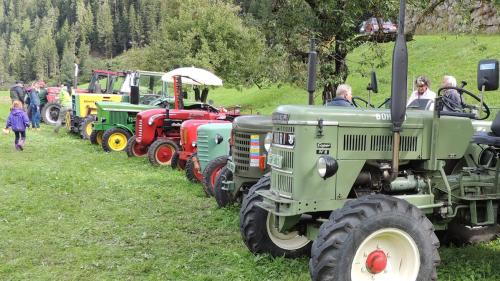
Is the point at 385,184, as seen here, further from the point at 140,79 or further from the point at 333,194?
the point at 140,79

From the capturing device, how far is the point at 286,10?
37.6ft

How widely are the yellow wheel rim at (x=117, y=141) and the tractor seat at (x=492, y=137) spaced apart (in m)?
10.3

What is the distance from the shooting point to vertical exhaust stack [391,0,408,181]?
156 inches

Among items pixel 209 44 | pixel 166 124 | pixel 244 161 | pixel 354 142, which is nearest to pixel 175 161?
pixel 166 124

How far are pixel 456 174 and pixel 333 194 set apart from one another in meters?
1.21

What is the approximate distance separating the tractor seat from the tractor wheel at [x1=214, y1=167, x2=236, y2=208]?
10.6 ft

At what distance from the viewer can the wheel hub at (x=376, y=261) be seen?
395 cm

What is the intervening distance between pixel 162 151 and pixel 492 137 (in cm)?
771

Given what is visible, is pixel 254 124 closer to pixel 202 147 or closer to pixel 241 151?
pixel 241 151

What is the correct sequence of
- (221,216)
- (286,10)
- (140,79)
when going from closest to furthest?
(221,216), (286,10), (140,79)

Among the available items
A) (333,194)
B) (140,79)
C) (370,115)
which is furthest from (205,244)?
(140,79)

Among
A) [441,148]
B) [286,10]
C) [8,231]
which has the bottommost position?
[8,231]

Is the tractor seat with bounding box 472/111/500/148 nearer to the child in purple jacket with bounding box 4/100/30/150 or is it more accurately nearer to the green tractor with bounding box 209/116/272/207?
the green tractor with bounding box 209/116/272/207

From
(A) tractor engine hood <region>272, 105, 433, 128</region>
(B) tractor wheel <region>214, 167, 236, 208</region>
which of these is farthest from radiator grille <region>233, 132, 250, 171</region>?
(A) tractor engine hood <region>272, 105, 433, 128</region>
